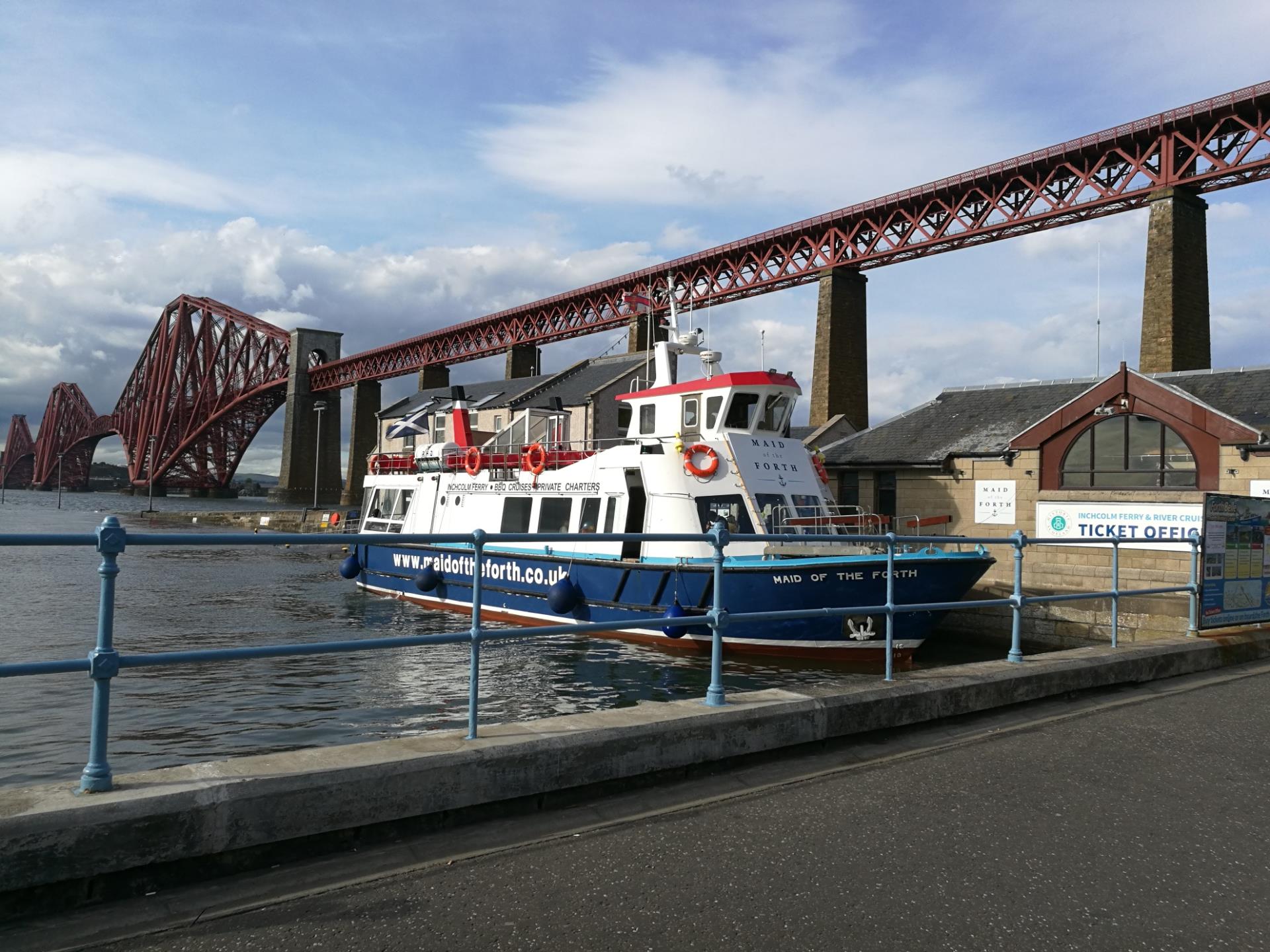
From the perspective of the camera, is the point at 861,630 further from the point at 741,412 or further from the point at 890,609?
the point at 890,609

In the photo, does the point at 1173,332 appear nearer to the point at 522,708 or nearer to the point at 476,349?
the point at 522,708

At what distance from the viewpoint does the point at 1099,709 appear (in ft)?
21.1

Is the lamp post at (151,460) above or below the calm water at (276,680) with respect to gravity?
above

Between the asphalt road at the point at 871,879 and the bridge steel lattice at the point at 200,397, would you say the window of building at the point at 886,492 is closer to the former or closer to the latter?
the asphalt road at the point at 871,879

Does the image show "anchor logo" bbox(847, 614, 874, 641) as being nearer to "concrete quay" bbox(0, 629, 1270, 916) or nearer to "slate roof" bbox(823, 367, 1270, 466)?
"concrete quay" bbox(0, 629, 1270, 916)

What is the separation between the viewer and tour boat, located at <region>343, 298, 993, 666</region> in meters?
13.7

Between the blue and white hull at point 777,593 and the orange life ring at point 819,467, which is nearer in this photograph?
the blue and white hull at point 777,593

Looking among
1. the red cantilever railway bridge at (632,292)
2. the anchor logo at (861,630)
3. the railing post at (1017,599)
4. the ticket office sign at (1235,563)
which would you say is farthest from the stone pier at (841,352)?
the railing post at (1017,599)

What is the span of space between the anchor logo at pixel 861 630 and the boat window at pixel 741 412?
408 cm

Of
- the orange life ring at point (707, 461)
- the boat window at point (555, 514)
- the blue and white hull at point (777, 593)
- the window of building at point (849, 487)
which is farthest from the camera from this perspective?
the window of building at point (849, 487)

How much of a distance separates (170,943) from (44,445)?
177601 millimetres

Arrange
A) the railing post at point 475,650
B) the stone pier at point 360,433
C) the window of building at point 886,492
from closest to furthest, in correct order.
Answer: the railing post at point 475,650 → the window of building at point 886,492 → the stone pier at point 360,433

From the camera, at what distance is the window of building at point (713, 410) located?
16094 millimetres

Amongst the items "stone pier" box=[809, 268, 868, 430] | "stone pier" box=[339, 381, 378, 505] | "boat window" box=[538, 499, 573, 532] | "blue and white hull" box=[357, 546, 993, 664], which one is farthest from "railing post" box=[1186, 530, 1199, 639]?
"stone pier" box=[339, 381, 378, 505]
